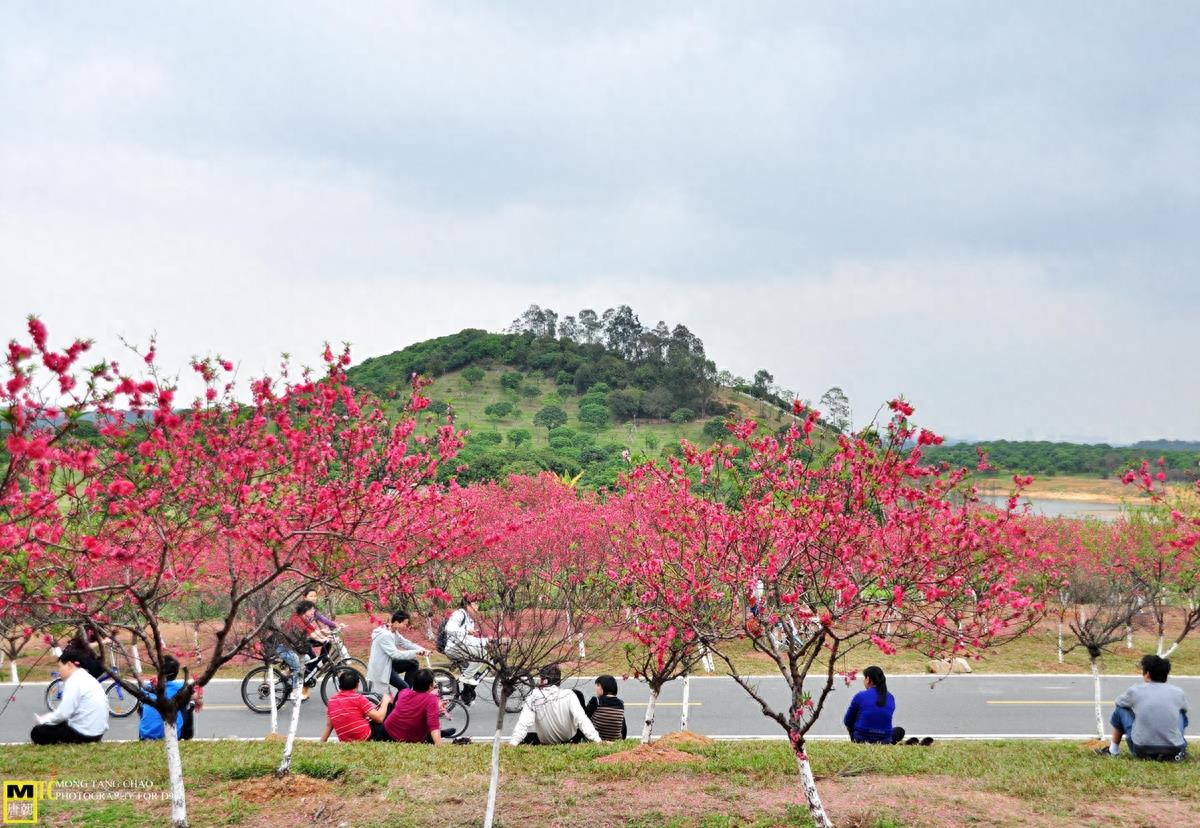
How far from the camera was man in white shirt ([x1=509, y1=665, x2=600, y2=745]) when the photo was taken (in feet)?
29.8

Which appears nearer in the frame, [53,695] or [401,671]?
[401,671]

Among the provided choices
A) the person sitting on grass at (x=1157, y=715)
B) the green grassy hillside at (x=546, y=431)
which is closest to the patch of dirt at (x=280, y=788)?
the person sitting on grass at (x=1157, y=715)

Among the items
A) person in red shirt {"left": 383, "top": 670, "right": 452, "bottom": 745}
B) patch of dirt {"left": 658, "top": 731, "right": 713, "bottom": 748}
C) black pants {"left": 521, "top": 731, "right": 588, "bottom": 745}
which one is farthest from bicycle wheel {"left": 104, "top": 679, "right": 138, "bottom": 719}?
patch of dirt {"left": 658, "top": 731, "right": 713, "bottom": 748}

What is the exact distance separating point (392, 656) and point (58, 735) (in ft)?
12.4

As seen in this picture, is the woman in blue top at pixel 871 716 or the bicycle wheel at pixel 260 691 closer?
the woman in blue top at pixel 871 716

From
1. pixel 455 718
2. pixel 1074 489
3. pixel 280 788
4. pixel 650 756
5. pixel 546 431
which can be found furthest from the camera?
pixel 1074 489

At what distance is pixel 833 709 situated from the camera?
48.9ft

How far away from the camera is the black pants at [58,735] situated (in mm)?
9672

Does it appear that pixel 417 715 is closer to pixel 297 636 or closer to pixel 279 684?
pixel 297 636

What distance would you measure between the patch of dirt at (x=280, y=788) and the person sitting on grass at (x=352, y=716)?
62.6 inches

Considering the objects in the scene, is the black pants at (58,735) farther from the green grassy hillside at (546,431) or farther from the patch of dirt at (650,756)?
the green grassy hillside at (546,431)

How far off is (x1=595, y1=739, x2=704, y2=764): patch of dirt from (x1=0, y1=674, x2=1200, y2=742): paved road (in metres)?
4.08

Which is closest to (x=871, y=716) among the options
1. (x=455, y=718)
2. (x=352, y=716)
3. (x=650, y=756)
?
(x=650, y=756)

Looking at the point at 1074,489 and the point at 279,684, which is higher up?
the point at 1074,489
